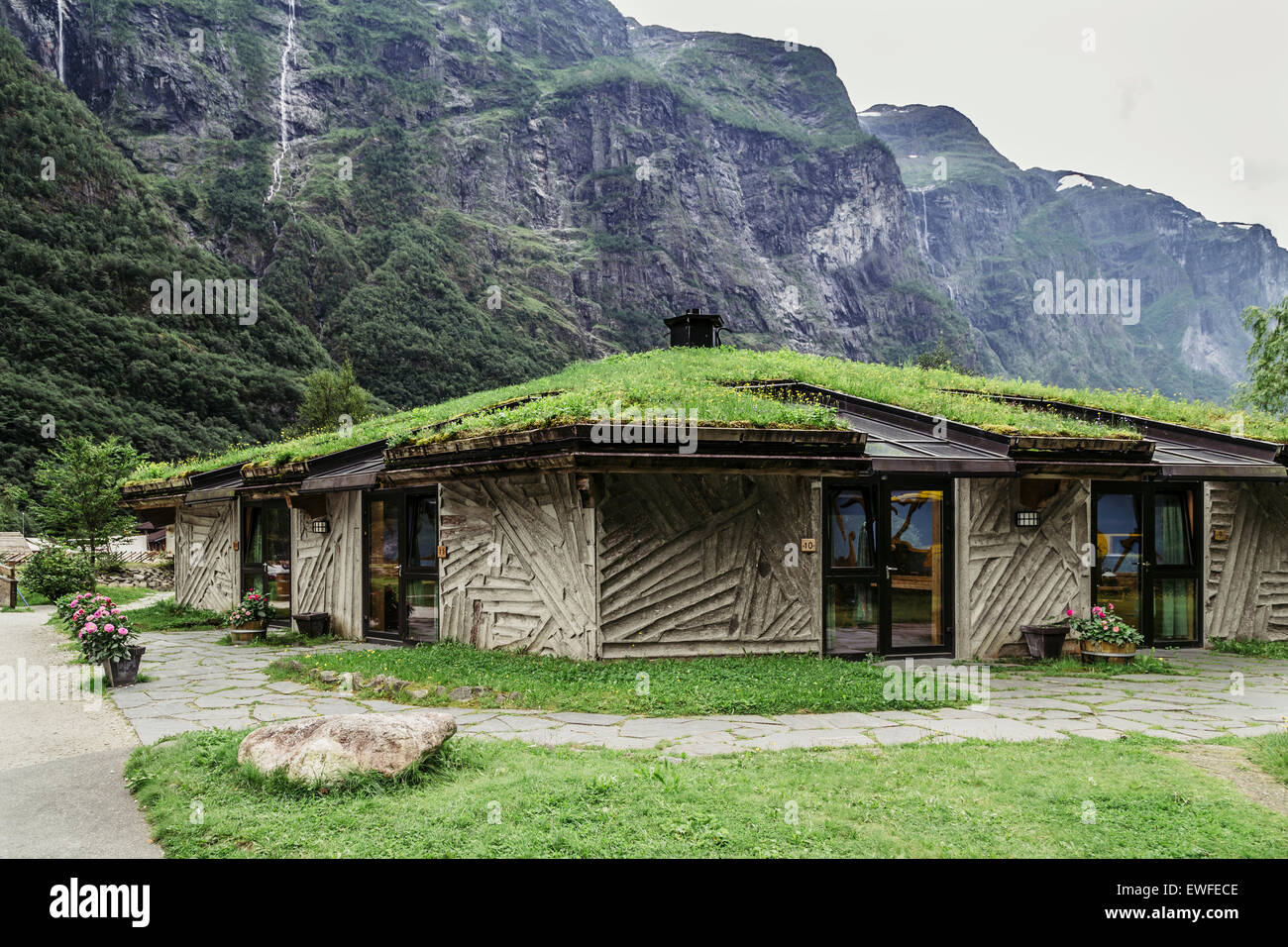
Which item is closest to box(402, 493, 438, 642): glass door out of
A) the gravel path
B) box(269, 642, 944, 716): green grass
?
box(269, 642, 944, 716): green grass

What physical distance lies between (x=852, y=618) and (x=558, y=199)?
11417 centimetres

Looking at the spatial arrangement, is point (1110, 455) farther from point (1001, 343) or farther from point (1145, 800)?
point (1001, 343)

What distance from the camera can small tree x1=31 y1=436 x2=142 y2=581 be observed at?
21.6 metres

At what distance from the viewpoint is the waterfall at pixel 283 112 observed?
8731 cm

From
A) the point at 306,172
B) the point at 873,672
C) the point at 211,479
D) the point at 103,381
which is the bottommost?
the point at 873,672

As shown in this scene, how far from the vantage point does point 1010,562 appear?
32.9ft

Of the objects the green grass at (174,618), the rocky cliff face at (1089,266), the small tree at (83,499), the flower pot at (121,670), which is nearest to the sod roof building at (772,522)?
the green grass at (174,618)

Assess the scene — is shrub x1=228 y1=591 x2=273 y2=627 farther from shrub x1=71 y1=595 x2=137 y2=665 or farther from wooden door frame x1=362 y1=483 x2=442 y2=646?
shrub x1=71 y1=595 x2=137 y2=665

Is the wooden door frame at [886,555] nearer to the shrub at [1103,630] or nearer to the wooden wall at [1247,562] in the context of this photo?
the shrub at [1103,630]

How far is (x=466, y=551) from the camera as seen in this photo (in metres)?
9.97

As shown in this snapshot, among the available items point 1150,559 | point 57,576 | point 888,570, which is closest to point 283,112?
point 57,576

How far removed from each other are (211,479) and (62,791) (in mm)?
11184
